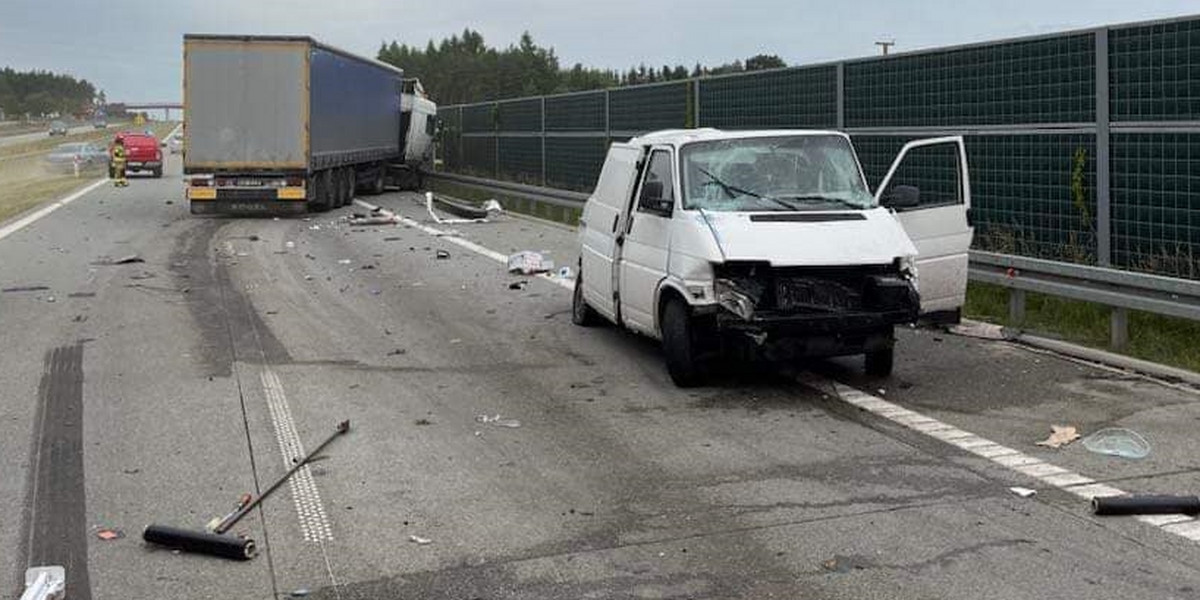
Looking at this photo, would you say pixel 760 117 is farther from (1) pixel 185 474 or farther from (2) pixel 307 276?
(1) pixel 185 474

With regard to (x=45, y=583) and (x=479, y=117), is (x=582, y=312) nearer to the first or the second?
(x=45, y=583)

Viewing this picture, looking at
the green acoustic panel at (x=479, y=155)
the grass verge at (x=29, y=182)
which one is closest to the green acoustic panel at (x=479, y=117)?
the green acoustic panel at (x=479, y=155)

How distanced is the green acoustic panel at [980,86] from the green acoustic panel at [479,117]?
19.7 m

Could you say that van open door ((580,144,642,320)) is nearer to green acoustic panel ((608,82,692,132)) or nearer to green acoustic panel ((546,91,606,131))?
green acoustic panel ((608,82,692,132))

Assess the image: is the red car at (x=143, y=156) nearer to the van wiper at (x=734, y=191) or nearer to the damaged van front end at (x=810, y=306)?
the van wiper at (x=734, y=191)

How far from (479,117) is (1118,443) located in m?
30.4

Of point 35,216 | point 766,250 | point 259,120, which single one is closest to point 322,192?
point 259,120

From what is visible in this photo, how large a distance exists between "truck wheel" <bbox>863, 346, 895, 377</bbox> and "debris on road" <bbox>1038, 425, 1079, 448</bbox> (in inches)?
65.7

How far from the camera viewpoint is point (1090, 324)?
424 inches

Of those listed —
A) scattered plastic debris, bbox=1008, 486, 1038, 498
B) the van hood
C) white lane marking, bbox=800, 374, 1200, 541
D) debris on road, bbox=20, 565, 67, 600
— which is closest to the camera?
debris on road, bbox=20, 565, 67, 600

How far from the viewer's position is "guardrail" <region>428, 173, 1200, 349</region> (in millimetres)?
9023

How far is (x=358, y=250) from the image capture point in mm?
19469

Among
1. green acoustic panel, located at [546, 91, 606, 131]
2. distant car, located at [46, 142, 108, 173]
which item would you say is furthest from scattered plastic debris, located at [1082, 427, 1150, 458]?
distant car, located at [46, 142, 108, 173]

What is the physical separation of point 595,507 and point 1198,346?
584 centimetres
